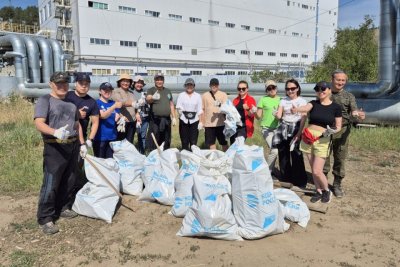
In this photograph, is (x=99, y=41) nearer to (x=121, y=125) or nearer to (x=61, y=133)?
(x=121, y=125)

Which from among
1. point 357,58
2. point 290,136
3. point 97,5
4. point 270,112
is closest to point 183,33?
point 97,5

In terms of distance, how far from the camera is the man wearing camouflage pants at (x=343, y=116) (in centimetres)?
405

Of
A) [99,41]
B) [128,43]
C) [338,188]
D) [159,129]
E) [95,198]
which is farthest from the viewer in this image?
[128,43]

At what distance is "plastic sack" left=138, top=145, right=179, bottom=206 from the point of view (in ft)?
13.3

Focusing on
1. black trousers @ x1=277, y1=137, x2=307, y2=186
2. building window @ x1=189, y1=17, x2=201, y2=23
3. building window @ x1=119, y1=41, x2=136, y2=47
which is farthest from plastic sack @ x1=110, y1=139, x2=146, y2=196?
building window @ x1=189, y1=17, x2=201, y2=23

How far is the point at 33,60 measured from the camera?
17578mm

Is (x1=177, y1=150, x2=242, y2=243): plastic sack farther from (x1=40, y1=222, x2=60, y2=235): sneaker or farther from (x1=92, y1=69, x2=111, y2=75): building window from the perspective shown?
(x1=92, y1=69, x2=111, y2=75): building window

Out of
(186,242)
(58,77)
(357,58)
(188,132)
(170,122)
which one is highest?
(357,58)

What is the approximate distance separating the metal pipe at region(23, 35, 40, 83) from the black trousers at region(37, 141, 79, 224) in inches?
623

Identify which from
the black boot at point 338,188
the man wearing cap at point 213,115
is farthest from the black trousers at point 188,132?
the black boot at point 338,188

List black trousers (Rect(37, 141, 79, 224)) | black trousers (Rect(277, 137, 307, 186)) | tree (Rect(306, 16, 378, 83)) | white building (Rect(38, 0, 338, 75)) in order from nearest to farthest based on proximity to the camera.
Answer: black trousers (Rect(37, 141, 79, 224)) → black trousers (Rect(277, 137, 307, 186)) → tree (Rect(306, 16, 378, 83)) → white building (Rect(38, 0, 338, 75))

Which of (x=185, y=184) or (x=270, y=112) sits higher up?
(x=270, y=112)

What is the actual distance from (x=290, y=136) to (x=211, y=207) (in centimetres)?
184

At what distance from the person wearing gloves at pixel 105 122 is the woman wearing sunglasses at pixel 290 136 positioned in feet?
7.30
